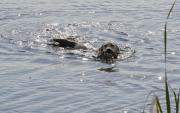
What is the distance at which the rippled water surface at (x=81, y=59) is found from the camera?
8016mm

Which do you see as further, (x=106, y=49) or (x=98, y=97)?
(x=106, y=49)

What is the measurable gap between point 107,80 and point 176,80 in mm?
1233

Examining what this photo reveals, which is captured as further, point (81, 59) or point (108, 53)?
point (108, 53)

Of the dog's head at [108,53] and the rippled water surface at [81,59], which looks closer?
the rippled water surface at [81,59]

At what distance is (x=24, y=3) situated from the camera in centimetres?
1647

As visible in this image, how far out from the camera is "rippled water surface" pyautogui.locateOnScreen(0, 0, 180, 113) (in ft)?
26.3

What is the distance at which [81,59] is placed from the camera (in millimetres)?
10891


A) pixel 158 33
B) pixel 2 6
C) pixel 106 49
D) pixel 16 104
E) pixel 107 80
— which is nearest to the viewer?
pixel 16 104

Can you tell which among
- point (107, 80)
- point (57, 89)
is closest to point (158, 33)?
point (107, 80)

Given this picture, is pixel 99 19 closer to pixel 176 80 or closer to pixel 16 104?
pixel 176 80

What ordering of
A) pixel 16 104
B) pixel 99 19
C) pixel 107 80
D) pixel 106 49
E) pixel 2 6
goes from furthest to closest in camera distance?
pixel 2 6 < pixel 99 19 < pixel 106 49 < pixel 107 80 < pixel 16 104

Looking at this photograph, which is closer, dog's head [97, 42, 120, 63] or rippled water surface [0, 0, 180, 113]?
rippled water surface [0, 0, 180, 113]

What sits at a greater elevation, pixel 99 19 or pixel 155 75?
pixel 99 19

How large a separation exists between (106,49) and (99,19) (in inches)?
144
